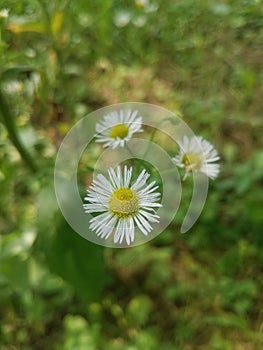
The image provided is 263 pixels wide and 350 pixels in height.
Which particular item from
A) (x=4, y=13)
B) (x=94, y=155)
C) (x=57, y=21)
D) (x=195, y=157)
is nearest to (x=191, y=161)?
(x=195, y=157)

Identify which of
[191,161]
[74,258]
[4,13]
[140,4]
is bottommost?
[74,258]

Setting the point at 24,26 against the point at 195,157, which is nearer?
the point at 195,157

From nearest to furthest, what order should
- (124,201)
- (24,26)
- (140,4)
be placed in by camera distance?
(124,201) → (24,26) → (140,4)

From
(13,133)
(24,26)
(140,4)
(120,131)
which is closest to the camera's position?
(120,131)

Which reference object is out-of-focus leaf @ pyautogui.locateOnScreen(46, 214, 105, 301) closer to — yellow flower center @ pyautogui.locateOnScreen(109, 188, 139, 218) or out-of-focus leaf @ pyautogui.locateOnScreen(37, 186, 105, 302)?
out-of-focus leaf @ pyautogui.locateOnScreen(37, 186, 105, 302)

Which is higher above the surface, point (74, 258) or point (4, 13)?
point (4, 13)

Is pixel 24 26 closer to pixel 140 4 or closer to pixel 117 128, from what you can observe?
pixel 117 128

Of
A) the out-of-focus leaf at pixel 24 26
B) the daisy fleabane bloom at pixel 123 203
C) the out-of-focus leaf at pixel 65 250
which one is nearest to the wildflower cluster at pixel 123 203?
the daisy fleabane bloom at pixel 123 203

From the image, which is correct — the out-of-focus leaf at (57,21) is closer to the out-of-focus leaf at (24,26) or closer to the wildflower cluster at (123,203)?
the out-of-focus leaf at (24,26)
